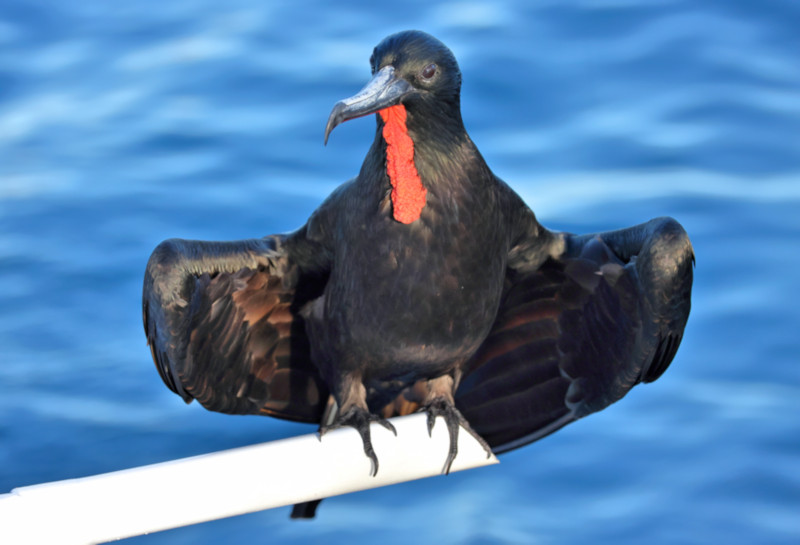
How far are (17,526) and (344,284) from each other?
1029 millimetres

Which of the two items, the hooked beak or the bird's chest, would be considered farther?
the bird's chest

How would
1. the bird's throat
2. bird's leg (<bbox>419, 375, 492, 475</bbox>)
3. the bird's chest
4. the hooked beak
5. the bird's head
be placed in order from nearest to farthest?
the hooked beak → the bird's head → the bird's throat → the bird's chest → bird's leg (<bbox>419, 375, 492, 475</bbox>)

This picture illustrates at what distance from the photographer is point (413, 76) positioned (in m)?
2.87

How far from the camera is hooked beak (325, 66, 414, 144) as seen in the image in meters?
2.68

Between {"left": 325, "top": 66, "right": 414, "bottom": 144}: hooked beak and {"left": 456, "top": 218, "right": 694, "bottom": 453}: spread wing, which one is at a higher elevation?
{"left": 325, "top": 66, "right": 414, "bottom": 144}: hooked beak

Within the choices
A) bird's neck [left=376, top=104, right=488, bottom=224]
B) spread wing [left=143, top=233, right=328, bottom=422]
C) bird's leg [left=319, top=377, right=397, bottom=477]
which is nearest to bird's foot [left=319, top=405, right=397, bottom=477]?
bird's leg [left=319, top=377, right=397, bottom=477]

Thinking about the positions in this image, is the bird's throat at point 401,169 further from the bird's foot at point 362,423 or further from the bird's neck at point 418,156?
the bird's foot at point 362,423

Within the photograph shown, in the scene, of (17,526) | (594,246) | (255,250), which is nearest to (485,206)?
(594,246)

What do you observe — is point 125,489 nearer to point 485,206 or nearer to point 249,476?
point 249,476

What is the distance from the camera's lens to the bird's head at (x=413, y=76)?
2805mm

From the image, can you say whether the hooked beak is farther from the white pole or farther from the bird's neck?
the white pole

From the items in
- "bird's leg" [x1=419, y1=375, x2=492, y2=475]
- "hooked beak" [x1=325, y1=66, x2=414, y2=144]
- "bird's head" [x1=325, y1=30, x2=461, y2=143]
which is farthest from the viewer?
"bird's leg" [x1=419, y1=375, x2=492, y2=475]

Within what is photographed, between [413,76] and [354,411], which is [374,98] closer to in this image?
[413,76]

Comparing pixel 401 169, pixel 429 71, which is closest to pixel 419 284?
pixel 401 169
